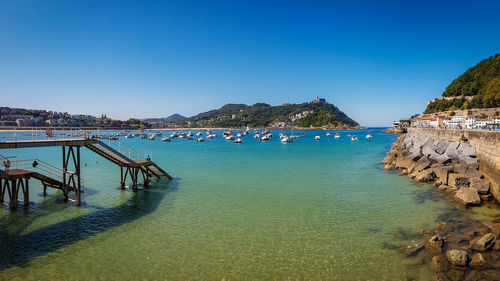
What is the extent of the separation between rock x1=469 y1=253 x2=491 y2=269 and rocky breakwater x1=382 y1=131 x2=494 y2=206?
313 inches

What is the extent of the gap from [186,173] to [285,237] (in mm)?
18870

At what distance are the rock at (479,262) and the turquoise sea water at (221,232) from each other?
1621mm

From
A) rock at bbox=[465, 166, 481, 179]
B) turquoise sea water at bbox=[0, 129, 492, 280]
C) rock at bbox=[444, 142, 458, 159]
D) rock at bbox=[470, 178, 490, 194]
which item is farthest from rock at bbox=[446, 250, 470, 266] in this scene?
rock at bbox=[444, 142, 458, 159]

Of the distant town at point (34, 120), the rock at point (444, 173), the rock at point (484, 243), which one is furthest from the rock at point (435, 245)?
the distant town at point (34, 120)

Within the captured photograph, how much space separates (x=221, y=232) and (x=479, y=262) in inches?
389

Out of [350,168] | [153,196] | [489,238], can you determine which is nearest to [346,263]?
[489,238]

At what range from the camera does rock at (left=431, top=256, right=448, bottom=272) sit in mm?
8959

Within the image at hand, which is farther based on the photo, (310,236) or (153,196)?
(153,196)

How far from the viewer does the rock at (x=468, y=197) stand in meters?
15.4

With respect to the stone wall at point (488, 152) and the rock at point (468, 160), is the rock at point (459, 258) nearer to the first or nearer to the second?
the stone wall at point (488, 152)

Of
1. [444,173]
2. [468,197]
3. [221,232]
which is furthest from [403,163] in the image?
[221,232]

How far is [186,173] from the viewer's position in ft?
94.5

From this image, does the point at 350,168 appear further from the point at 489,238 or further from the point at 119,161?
the point at 119,161

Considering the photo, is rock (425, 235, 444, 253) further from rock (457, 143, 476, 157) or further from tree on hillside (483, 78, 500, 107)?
tree on hillside (483, 78, 500, 107)
